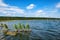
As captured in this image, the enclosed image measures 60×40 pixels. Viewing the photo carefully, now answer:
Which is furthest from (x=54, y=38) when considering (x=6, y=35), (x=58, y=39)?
(x=6, y=35)

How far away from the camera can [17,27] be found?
6.43 metres

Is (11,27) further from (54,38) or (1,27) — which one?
(54,38)

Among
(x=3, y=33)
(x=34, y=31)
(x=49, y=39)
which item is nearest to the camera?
(x=49, y=39)

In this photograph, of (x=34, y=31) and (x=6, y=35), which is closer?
(x=6, y=35)

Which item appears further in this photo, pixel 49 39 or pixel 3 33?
pixel 3 33

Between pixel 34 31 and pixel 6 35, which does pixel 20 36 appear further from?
pixel 34 31

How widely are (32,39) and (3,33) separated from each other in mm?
1572

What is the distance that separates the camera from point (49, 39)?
6.23 m

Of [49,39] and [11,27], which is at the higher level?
[11,27]

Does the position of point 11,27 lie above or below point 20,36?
above

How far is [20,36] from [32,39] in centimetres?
70

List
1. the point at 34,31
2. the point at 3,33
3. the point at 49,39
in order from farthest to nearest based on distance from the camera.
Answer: the point at 34,31 < the point at 3,33 < the point at 49,39

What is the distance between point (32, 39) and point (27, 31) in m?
0.50

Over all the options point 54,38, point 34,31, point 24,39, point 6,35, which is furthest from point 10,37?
point 54,38
